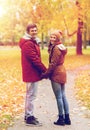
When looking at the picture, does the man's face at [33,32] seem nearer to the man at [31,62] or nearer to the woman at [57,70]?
the man at [31,62]

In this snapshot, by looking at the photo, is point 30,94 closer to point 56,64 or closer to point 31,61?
point 31,61

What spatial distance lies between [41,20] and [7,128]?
32.5 metres

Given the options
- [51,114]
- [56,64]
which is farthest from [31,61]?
[51,114]

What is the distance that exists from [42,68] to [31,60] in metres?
0.28

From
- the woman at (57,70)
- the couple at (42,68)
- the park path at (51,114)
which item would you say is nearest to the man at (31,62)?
the couple at (42,68)

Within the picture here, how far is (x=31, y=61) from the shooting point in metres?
9.29

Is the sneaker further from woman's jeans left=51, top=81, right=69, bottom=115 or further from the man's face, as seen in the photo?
the man's face

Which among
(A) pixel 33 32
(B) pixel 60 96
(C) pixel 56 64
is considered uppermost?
(A) pixel 33 32

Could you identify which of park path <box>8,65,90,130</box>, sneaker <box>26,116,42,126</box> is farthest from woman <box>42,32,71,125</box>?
sneaker <box>26,116,42,126</box>

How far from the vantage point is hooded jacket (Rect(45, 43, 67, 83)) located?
29.8ft

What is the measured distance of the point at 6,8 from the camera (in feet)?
144

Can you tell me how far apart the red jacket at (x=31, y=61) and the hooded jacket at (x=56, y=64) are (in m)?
0.22

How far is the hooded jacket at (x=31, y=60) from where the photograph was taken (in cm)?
924

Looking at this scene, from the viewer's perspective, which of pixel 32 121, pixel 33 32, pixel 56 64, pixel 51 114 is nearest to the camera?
pixel 56 64
